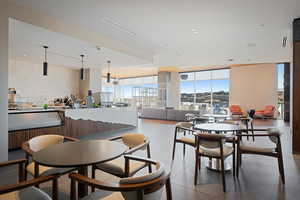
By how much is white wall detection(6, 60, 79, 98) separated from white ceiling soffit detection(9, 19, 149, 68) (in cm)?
52

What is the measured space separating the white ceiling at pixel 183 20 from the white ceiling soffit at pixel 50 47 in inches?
5.5

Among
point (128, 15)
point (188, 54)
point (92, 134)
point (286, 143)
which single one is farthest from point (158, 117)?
point (128, 15)

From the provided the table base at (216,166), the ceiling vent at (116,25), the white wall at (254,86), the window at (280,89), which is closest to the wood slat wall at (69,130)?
the ceiling vent at (116,25)

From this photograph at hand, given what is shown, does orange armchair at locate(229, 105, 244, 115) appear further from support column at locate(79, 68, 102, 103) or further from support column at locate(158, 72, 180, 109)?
support column at locate(79, 68, 102, 103)

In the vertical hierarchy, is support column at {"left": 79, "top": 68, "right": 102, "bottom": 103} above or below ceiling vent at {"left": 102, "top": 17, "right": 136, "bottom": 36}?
below

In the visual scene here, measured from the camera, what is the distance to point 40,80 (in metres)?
8.17

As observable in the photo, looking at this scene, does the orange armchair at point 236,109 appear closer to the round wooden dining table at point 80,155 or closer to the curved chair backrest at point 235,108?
the curved chair backrest at point 235,108

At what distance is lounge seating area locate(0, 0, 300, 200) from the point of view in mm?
1953

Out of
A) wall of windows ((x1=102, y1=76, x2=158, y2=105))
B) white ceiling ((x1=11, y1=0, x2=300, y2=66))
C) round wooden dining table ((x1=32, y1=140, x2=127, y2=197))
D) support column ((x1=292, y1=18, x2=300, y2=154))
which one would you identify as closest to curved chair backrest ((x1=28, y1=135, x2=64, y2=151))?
round wooden dining table ((x1=32, y1=140, x2=127, y2=197))

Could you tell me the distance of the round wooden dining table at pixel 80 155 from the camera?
1.65 metres

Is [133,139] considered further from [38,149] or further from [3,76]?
[3,76]

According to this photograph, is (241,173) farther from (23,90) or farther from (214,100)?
(214,100)

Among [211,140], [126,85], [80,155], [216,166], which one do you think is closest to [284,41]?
[216,166]

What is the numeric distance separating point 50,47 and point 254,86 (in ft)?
38.2
